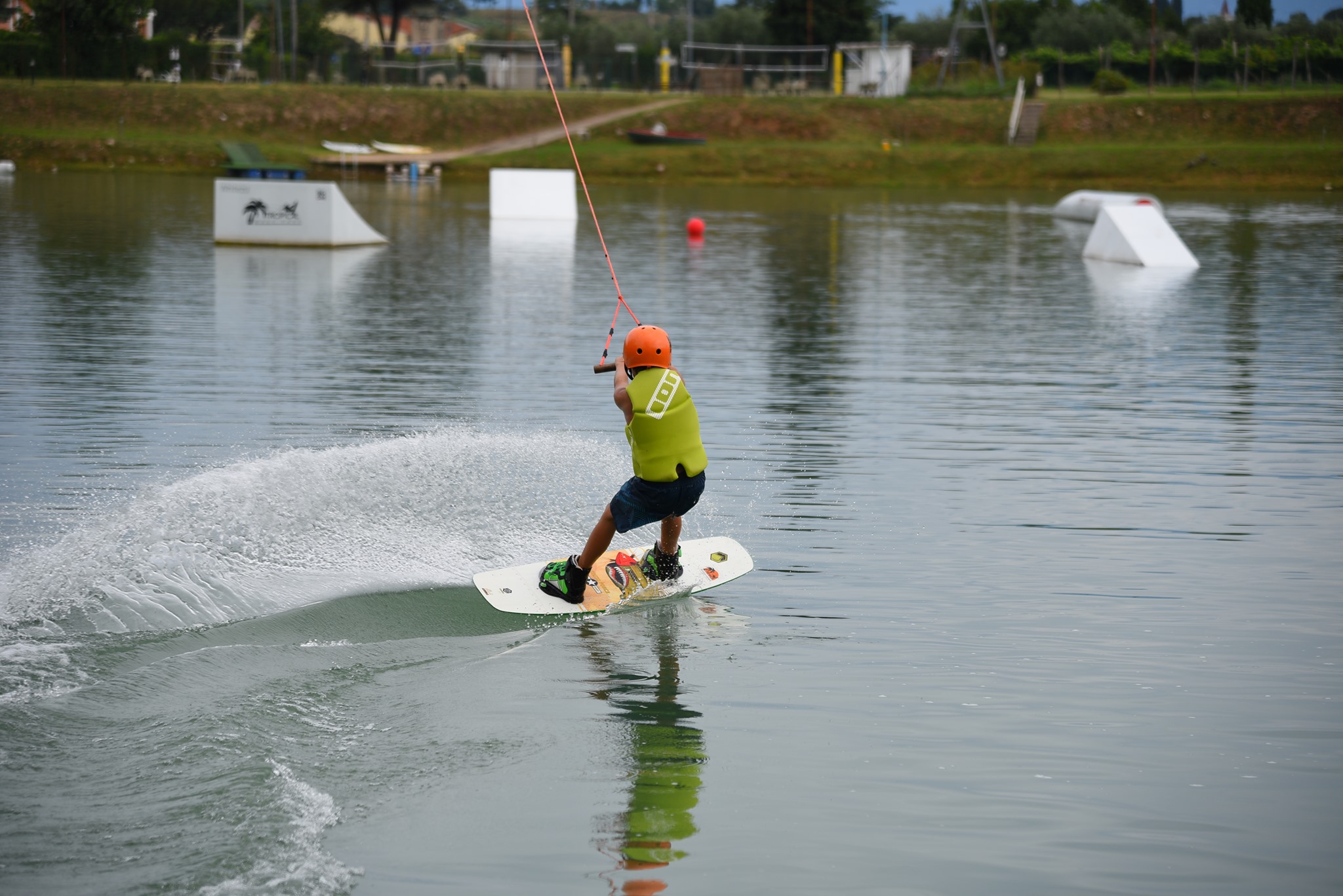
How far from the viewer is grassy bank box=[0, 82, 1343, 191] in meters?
56.1

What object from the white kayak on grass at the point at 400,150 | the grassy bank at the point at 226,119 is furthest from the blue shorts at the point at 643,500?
the white kayak on grass at the point at 400,150

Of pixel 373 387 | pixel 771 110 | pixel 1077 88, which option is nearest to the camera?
pixel 373 387

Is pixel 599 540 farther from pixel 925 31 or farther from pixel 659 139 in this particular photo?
pixel 925 31

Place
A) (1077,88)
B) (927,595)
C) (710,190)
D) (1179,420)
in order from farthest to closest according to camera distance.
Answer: (1077,88) < (710,190) < (1179,420) < (927,595)

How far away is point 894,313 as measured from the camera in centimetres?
2066

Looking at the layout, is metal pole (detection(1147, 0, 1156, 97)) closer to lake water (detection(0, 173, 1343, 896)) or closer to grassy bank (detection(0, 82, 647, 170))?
grassy bank (detection(0, 82, 647, 170))

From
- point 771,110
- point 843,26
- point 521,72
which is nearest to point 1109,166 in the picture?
point 771,110

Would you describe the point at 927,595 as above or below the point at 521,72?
below

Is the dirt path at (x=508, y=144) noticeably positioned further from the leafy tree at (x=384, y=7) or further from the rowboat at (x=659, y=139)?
the leafy tree at (x=384, y=7)

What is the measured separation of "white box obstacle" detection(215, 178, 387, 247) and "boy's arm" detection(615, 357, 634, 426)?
72.2 ft

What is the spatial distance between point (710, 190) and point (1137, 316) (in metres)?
34.5

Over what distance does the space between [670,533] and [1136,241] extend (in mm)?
23814

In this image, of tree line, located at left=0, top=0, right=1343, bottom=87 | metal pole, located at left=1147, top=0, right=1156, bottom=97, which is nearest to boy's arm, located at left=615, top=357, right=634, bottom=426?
tree line, located at left=0, top=0, right=1343, bottom=87

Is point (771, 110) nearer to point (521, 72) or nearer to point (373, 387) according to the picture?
point (521, 72)
